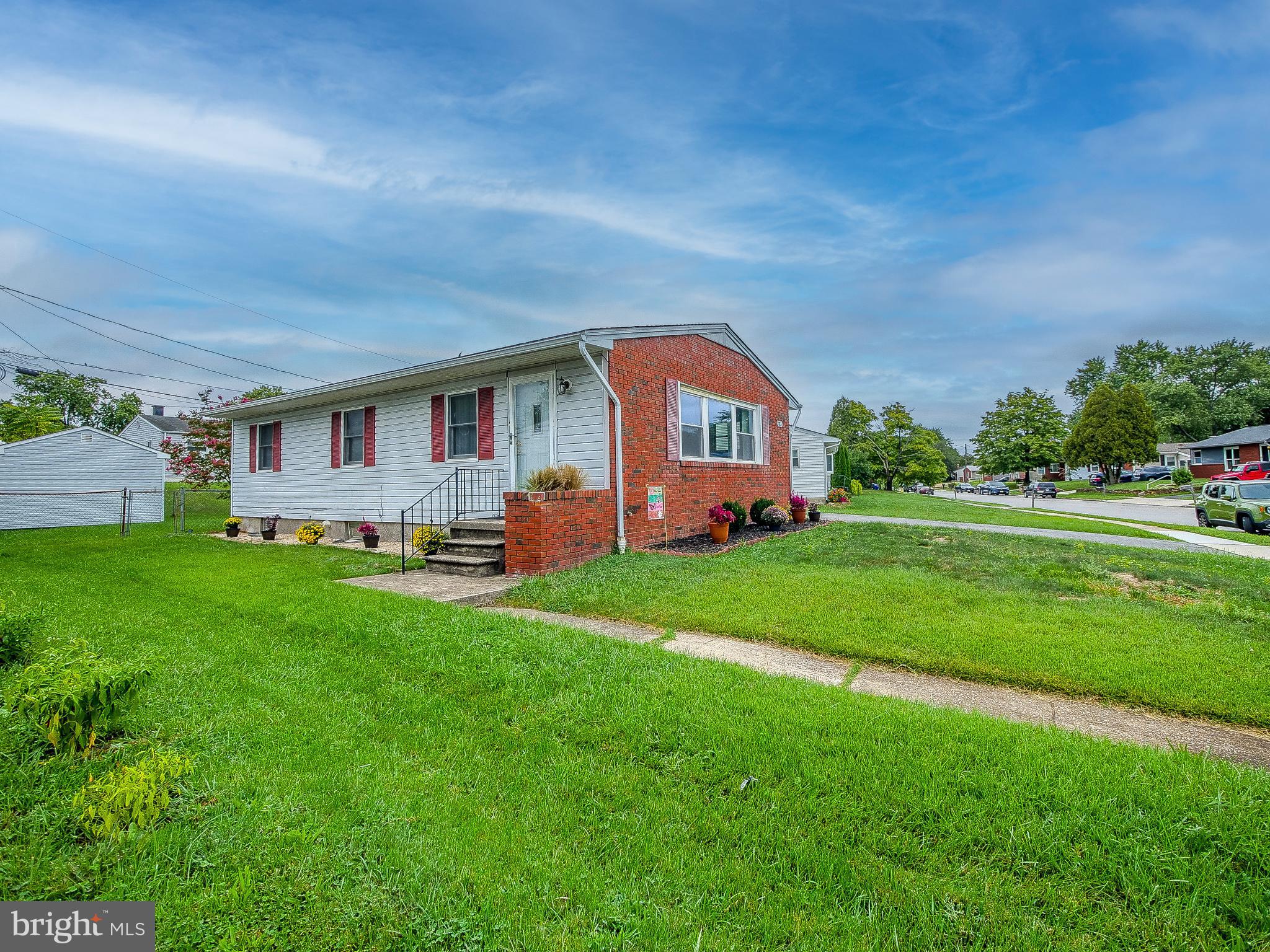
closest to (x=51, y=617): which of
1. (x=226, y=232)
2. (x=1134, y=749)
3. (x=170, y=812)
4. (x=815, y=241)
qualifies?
(x=170, y=812)

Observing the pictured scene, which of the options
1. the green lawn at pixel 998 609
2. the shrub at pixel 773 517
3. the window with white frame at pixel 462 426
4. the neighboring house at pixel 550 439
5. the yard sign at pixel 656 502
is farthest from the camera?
the shrub at pixel 773 517

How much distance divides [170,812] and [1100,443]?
50.5 m

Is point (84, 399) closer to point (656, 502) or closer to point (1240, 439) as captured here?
point (656, 502)

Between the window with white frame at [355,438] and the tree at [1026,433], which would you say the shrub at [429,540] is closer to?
the window with white frame at [355,438]

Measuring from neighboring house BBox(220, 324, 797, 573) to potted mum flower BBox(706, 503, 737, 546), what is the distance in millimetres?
580

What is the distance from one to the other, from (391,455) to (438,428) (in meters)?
1.68

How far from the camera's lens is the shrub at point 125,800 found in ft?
6.32

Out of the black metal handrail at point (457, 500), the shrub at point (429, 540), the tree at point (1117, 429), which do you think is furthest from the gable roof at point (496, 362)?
the tree at point (1117, 429)

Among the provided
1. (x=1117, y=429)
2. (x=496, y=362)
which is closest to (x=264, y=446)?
(x=496, y=362)

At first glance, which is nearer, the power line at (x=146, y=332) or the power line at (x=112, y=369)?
the power line at (x=146, y=332)

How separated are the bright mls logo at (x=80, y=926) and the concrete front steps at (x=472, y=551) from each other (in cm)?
583

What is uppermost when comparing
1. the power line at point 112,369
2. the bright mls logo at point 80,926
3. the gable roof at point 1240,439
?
the power line at point 112,369

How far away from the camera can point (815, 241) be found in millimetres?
13156

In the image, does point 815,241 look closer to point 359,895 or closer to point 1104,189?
point 1104,189
